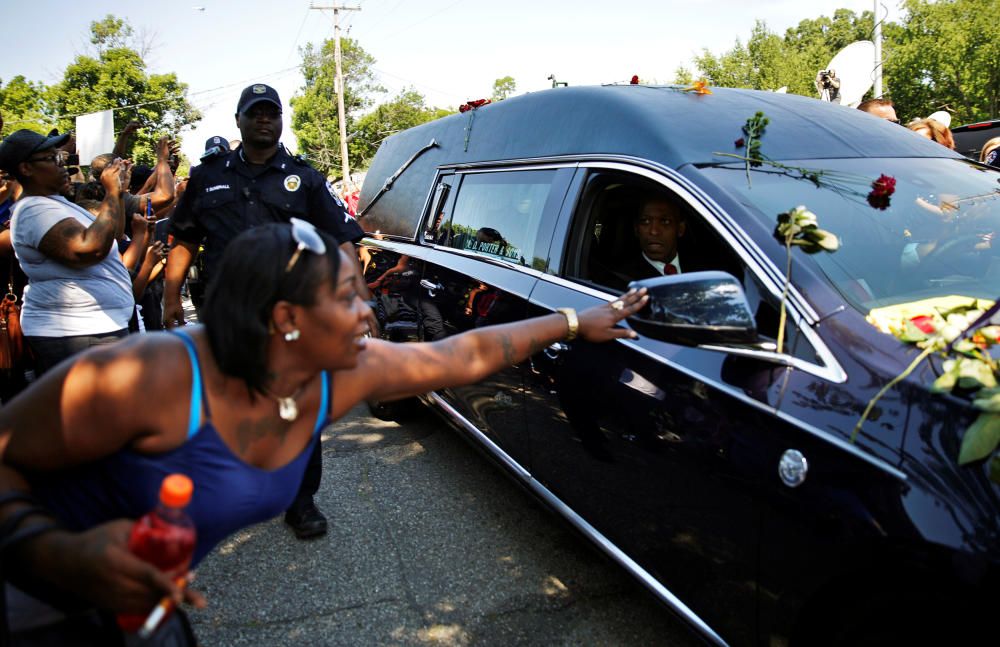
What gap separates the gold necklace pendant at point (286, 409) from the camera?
163cm

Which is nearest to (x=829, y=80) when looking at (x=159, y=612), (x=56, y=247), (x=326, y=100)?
(x=56, y=247)

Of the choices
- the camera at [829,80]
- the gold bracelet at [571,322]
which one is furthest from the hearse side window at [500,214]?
the camera at [829,80]

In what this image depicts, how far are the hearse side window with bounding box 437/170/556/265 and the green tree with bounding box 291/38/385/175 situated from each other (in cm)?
5429

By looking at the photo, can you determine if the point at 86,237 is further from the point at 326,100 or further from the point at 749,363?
the point at 326,100

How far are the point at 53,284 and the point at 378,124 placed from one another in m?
59.0

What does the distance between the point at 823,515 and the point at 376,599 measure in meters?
2.01

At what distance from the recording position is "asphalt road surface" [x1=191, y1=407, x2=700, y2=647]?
276 cm

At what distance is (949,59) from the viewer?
28781mm

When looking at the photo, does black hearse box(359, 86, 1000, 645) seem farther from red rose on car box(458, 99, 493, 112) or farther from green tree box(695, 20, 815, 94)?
green tree box(695, 20, 815, 94)

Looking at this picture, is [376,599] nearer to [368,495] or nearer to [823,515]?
[368,495]

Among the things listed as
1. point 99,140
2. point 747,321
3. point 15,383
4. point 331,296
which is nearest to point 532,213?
point 747,321

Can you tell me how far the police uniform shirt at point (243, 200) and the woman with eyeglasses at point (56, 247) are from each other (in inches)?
14.2

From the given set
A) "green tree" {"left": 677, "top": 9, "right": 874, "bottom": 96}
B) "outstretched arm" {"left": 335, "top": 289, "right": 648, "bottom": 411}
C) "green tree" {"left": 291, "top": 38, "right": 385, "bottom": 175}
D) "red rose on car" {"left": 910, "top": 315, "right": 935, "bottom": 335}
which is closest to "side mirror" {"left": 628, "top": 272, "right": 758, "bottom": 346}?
"outstretched arm" {"left": 335, "top": 289, "right": 648, "bottom": 411}

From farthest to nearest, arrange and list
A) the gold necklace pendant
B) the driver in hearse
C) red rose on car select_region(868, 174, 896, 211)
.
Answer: the driver in hearse, red rose on car select_region(868, 174, 896, 211), the gold necklace pendant
